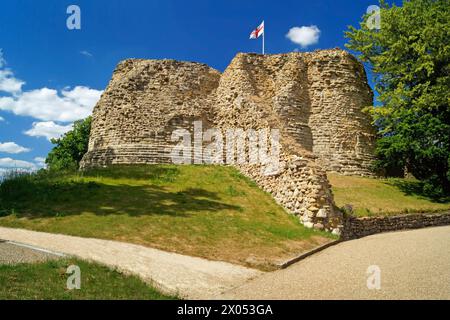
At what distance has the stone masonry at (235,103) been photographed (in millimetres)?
24594

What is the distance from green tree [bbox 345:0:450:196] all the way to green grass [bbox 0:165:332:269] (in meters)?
11.7

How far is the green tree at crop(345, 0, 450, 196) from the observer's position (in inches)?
884

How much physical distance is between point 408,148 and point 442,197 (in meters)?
3.53

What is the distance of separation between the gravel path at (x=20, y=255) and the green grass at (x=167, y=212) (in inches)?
90.7

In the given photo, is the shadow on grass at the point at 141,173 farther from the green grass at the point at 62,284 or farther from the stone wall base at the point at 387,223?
the green grass at the point at 62,284

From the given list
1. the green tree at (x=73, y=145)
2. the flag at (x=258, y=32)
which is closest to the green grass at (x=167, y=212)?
the flag at (x=258, y=32)

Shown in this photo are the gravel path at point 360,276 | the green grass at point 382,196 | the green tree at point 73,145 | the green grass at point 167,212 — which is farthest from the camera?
the green tree at point 73,145

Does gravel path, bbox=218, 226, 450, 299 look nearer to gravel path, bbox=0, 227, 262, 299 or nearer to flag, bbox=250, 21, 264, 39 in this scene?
gravel path, bbox=0, 227, 262, 299

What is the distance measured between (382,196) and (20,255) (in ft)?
62.5

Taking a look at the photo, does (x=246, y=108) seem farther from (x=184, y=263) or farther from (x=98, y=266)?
(x=98, y=266)

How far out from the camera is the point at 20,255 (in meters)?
7.48

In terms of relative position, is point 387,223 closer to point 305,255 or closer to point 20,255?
point 305,255

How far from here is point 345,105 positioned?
87.4 feet
